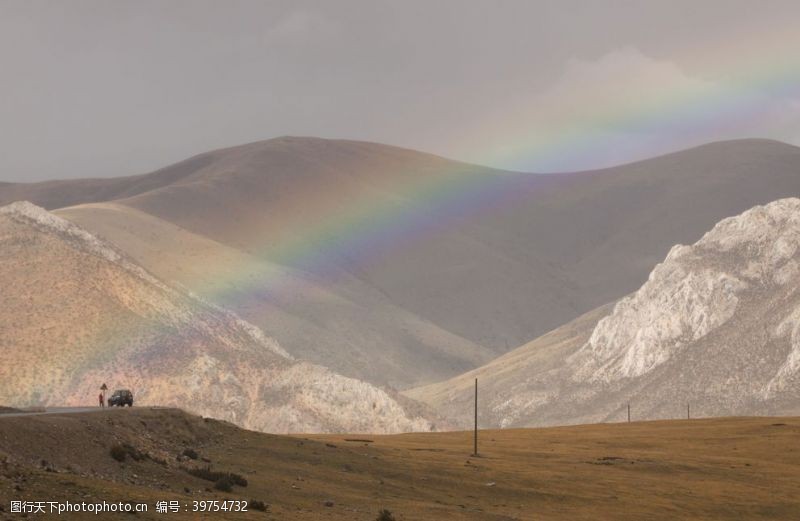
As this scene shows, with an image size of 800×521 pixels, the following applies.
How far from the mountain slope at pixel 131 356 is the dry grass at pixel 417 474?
2271 inches

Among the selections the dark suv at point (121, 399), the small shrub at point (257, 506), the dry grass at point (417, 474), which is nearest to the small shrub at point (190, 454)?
the dry grass at point (417, 474)

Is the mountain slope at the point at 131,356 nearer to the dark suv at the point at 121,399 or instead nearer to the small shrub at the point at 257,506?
the dark suv at the point at 121,399

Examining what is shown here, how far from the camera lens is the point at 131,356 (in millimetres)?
153875

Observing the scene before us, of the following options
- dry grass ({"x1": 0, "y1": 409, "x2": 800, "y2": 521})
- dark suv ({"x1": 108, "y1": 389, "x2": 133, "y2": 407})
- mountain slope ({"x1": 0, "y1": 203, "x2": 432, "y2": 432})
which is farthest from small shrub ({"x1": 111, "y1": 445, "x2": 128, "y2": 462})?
mountain slope ({"x1": 0, "y1": 203, "x2": 432, "y2": 432})

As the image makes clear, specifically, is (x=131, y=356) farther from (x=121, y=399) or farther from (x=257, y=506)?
(x=257, y=506)

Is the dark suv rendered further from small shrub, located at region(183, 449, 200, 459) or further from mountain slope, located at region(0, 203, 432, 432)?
mountain slope, located at region(0, 203, 432, 432)

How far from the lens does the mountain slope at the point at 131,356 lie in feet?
473

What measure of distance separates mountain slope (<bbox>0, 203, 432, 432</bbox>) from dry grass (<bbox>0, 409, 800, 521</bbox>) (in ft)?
189

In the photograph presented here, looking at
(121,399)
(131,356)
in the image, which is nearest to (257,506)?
(121,399)

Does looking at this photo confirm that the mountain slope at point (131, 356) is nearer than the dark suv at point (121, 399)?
No

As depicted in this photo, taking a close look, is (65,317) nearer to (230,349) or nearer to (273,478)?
(230,349)

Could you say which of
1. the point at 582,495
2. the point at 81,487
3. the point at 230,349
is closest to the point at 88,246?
the point at 230,349

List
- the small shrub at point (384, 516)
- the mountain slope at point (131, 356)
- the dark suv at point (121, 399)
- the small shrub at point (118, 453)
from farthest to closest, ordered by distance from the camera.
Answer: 1. the mountain slope at point (131, 356)
2. the dark suv at point (121, 399)
3. the small shrub at point (384, 516)
4. the small shrub at point (118, 453)

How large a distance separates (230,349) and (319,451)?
4315 inches
